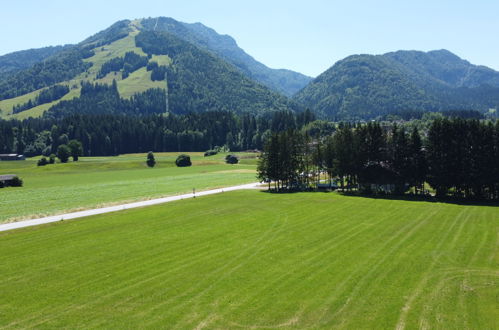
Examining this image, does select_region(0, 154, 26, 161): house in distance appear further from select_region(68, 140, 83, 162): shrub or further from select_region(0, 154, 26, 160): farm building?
select_region(68, 140, 83, 162): shrub

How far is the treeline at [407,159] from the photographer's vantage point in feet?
228

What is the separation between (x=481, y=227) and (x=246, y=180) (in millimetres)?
67188

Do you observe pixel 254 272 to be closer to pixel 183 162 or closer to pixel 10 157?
pixel 183 162

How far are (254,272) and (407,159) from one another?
56619mm

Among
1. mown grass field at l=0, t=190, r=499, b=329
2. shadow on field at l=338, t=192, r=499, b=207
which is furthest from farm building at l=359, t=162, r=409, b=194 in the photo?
mown grass field at l=0, t=190, r=499, b=329

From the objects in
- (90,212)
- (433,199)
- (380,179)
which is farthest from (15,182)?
(433,199)

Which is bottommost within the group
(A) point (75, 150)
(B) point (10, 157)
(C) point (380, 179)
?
(C) point (380, 179)

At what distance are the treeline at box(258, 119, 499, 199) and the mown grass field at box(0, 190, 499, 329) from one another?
22659mm

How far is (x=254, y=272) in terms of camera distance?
29.4 meters

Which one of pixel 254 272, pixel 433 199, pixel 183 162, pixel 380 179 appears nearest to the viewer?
pixel 254 272

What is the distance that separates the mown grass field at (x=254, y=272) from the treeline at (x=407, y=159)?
22659 mm

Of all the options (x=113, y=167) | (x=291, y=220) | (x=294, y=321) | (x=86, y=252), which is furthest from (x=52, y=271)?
(x=113, y=167)

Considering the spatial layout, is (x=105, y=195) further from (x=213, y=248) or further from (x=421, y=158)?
(x=421, y=158)

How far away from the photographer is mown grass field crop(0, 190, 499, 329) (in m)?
22.0
